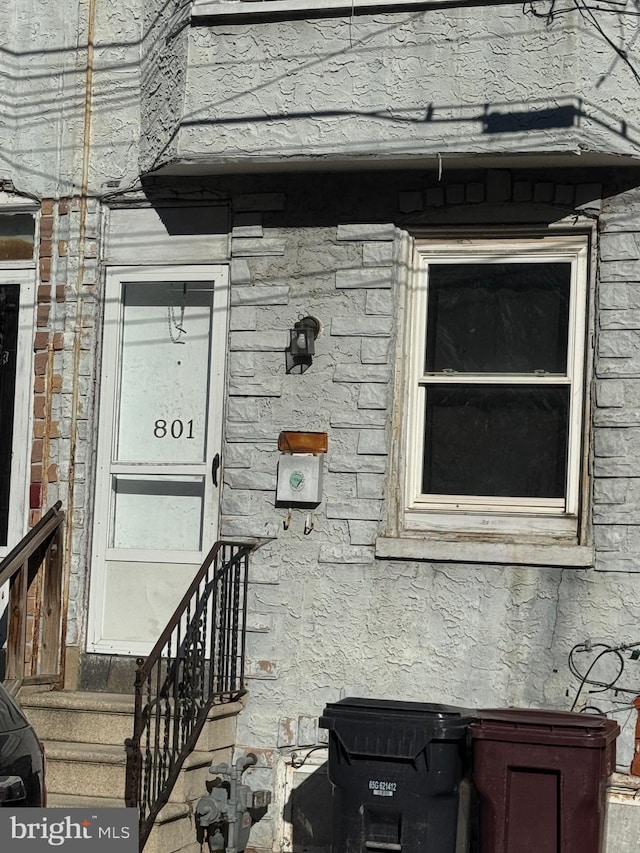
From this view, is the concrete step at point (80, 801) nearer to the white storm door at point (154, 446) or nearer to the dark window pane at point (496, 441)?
the white storm door at point (154, 446)

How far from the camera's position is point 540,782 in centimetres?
667

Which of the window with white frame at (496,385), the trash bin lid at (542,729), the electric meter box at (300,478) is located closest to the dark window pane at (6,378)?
the electric meter box at (300,478)

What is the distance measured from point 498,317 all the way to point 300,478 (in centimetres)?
149

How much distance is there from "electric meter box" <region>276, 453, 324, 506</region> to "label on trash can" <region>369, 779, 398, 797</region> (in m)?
1.84

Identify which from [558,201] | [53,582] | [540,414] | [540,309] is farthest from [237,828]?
[558,201]

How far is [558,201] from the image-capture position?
8.02 metres

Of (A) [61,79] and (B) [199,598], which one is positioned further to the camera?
(A) [61,79]

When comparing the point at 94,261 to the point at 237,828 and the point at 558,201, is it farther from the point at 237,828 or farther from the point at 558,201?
the point at 237,828

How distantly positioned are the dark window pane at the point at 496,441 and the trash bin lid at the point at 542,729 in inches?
62.6

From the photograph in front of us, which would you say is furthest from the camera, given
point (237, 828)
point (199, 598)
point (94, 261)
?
point (94, 261)

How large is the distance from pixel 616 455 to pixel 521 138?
1821mm

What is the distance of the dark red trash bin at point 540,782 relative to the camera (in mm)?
6594

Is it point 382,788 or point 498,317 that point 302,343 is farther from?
point 382,788

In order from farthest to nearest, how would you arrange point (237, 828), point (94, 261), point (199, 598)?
point (94, 261)
point (199, 598)
point (237, 828)
